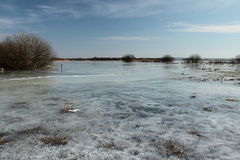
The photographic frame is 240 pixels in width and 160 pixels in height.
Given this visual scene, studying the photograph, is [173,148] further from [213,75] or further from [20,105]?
[213,75]

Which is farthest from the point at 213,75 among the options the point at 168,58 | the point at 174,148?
A: the point at 168,58

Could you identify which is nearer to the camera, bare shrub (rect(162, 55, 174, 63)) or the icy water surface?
the icy water surface

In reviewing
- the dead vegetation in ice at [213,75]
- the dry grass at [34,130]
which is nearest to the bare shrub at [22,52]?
the dead vegetation in ice at [213,75]

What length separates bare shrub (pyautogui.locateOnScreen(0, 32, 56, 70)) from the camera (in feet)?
90.1

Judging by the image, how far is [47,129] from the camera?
4145 mm

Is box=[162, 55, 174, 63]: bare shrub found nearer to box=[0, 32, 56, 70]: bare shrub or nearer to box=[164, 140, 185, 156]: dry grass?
box=[0, 32, 56, 70]: bare shrub

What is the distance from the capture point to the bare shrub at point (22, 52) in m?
27.5

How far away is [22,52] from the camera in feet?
91.0

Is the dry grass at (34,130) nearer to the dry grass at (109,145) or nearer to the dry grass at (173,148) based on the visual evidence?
the dry grass at (109,145)

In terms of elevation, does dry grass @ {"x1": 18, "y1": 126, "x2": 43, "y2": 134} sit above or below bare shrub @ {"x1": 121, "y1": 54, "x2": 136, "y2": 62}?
below

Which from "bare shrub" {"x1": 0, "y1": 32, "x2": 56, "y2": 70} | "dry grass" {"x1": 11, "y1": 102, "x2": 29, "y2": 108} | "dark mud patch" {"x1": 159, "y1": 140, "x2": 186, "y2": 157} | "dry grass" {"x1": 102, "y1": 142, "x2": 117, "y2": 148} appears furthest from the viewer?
"bare shrub" {"x1": 0, "y1": 32, "x2": 56, "y2": 70}

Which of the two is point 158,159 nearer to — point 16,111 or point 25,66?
point 16,111

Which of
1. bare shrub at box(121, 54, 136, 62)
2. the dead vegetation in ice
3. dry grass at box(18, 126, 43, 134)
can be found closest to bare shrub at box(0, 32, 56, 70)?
the dead vegetation in ice

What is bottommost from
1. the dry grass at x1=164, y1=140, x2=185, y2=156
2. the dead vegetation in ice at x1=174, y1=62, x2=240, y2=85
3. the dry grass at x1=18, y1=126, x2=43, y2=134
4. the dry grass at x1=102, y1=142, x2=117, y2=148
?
the dry grass at x1=164, y1=140, x2=185, y2=156
